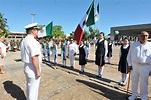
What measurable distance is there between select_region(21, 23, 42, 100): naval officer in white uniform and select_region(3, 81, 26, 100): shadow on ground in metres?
1.11

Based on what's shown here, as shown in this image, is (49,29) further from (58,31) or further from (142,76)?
(58,31)

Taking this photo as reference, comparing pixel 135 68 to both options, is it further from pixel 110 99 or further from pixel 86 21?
pixel 86 21

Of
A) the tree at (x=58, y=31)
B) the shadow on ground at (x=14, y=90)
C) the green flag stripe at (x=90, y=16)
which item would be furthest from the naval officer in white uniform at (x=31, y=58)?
the tree at (x=58, y=31)

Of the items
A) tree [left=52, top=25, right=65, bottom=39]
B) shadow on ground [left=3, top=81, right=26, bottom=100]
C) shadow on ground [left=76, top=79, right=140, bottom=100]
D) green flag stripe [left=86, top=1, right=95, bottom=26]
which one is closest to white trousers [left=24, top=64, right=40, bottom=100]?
shadow on ground [left=3, top=81, right=26, bottom=100]

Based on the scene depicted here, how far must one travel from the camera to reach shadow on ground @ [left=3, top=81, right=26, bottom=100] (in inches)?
173

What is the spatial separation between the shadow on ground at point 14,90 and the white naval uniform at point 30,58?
1.07m

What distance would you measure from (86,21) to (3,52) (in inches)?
168

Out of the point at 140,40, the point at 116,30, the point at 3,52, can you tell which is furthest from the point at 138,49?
the point at 116,30

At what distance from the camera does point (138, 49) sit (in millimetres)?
3863

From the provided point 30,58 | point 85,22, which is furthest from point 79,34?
point 30,58

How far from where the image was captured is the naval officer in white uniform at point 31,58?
315cm

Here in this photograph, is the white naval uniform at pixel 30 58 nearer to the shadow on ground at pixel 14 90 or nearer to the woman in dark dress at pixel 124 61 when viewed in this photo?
the shadow on ground at pixel 14 90

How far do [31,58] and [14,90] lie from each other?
228cm

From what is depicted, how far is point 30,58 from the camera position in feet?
10.6
